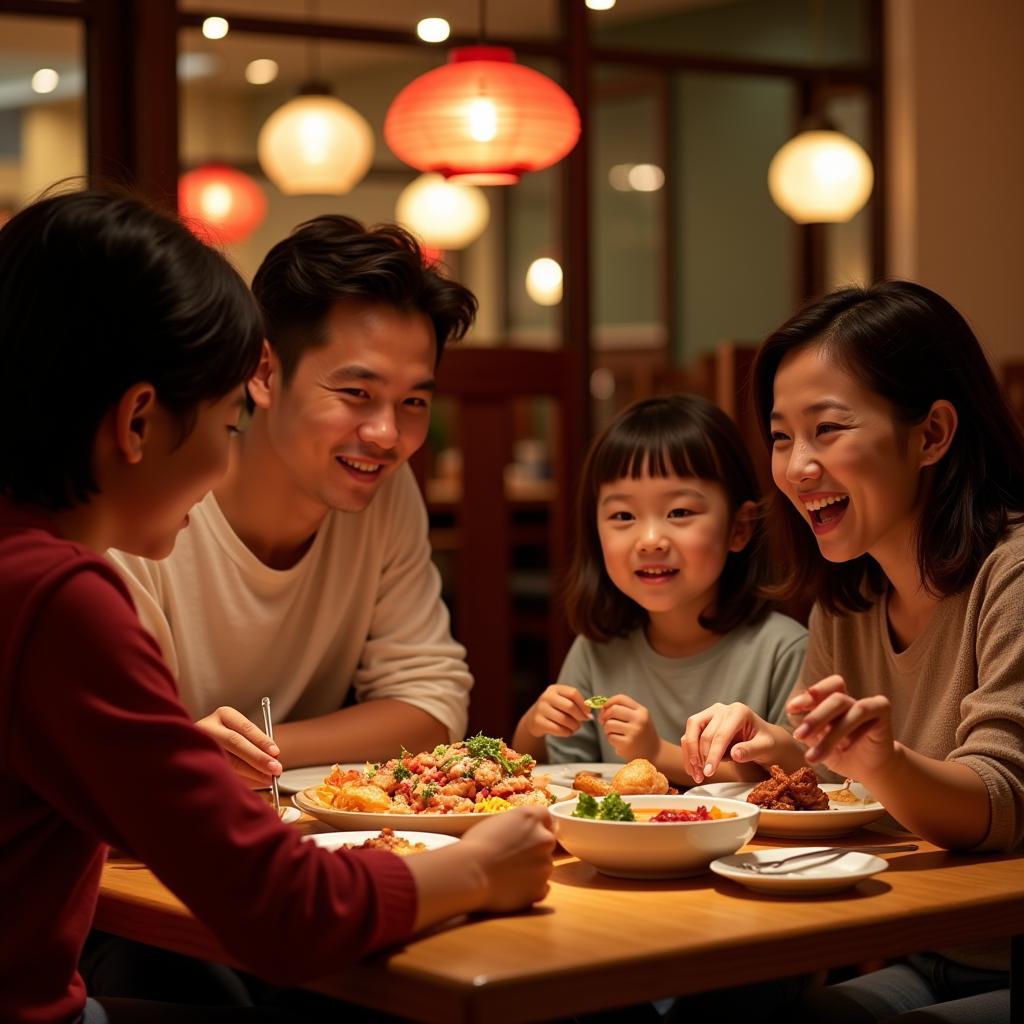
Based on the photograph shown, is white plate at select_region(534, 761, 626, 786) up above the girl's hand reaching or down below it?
below

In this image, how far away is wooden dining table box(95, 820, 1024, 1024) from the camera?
3.95 feet

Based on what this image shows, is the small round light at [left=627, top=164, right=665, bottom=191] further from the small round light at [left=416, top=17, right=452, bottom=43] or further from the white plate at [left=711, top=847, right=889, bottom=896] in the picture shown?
the white plate at [left=711, top=847, right=889, bottom=896]

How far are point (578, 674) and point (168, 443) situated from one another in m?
1.31

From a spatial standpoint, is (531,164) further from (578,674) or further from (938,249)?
(938,249)

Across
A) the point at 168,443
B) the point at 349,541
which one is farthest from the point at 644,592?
the point at 168,443

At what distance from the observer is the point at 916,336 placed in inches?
74.4

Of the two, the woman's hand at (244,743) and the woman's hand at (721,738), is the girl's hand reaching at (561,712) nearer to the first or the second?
the woman's hand at (721,738)

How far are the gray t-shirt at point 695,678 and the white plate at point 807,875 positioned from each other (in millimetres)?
810

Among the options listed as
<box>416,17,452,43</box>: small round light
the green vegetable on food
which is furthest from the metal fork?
<box>416,17,452,43</box>: small round light

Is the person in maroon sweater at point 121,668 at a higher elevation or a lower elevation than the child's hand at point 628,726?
higher

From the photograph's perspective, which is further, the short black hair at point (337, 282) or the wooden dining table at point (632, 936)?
the short black hair at point (337, 282)

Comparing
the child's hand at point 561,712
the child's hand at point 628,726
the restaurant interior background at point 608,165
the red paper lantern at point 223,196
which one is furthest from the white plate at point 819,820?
the red paper lantern at point 223,196

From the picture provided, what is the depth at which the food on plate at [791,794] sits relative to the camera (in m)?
1.71

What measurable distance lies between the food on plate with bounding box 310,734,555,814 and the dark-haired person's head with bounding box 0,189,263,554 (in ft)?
1.53
